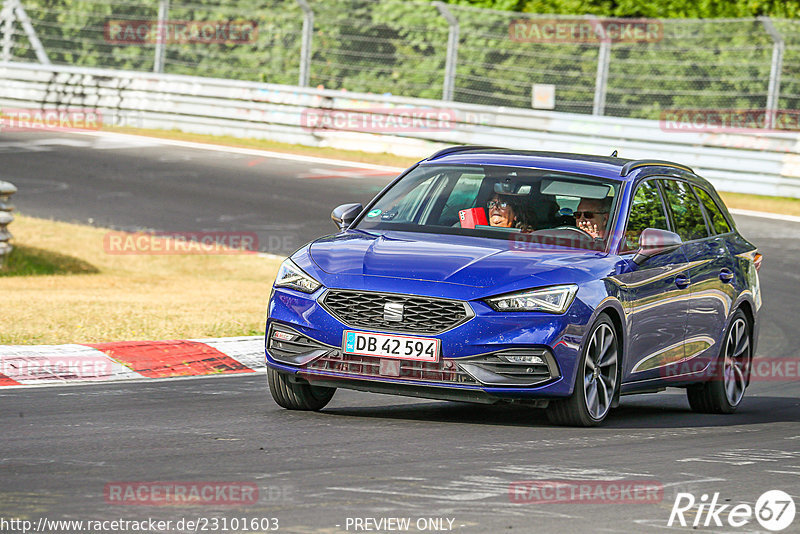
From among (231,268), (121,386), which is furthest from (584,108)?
(121,386)

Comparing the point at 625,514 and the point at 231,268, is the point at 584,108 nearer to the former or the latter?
the point at 231,268

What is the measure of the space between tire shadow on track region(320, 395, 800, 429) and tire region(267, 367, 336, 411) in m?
Result: 0.09

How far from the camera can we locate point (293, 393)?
331 inches

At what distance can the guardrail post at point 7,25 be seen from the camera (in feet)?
94.1

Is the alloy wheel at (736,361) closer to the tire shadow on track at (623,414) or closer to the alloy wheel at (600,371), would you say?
the tire shadow on track at (623,414)

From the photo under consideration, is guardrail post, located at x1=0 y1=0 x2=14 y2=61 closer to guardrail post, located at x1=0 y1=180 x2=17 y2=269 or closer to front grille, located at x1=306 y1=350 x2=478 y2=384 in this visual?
guardrail post, located at x1=0 y1=180 x2=17 y2=269

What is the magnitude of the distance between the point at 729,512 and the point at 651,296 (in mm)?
2937

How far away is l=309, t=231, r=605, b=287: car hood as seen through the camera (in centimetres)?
781

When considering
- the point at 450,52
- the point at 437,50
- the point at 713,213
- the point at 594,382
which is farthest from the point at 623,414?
the point at 437,50

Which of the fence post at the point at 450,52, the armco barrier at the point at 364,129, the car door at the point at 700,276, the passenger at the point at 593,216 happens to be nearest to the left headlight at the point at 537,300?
the passenger at the point at 593,216

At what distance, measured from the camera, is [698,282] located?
9.51 m

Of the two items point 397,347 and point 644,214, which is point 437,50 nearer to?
point 644,214

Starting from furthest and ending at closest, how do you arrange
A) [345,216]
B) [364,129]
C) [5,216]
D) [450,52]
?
[364,129]
[450,52]
[5,216]
[345,216]

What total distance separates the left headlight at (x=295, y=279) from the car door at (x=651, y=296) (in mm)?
1820
